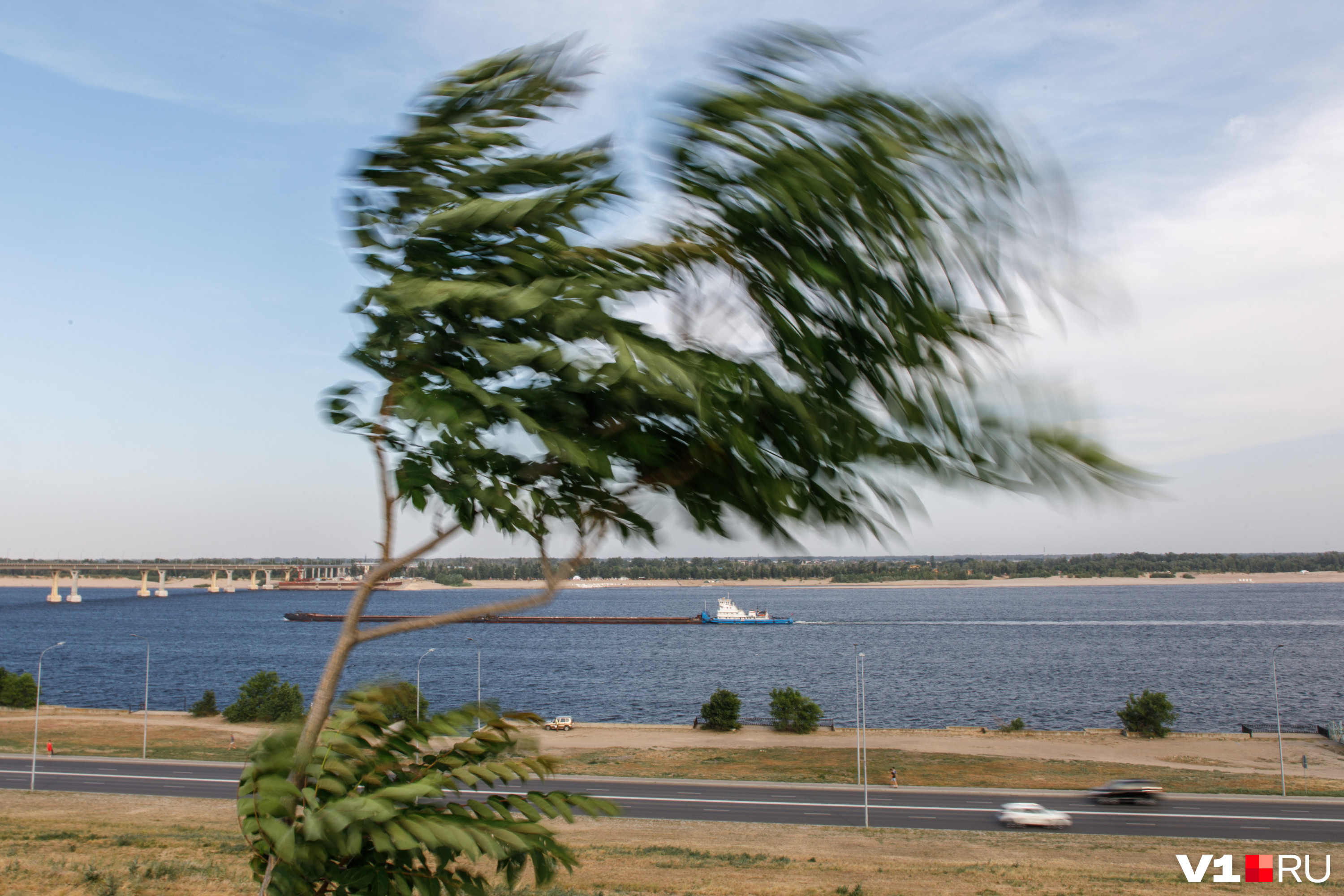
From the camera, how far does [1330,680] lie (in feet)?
298

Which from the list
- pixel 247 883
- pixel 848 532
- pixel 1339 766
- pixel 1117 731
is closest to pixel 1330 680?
pixel 1117 731

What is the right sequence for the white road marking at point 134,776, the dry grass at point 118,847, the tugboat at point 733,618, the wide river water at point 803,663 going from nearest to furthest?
the dry grass at point 118,847 < the white road marking at point 134,776 < the wide river water at point 803,663 < the tugboat at point 733,618

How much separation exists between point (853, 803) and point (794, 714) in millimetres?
24595

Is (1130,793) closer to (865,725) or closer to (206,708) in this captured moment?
(865,725)

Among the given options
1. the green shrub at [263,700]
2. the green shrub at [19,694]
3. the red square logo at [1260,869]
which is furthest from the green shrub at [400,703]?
the green shrub at [19,694]

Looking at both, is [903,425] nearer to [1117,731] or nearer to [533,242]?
[533,242]

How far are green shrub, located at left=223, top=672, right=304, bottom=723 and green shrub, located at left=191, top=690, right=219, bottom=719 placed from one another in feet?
9.44

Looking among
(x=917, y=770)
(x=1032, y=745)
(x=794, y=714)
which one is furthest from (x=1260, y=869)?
(x=794, y=714)

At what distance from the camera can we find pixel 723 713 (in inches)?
2438

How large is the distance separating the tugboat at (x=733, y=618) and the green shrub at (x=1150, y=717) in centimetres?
10324

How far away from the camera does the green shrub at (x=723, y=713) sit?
61656 millimetres

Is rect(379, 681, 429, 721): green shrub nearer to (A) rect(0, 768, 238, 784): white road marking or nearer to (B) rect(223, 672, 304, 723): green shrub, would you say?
(A) rect(0, 768, 238, 784): white road marking

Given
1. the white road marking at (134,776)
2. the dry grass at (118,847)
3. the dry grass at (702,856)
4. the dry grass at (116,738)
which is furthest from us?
the dry grass at (116,738)

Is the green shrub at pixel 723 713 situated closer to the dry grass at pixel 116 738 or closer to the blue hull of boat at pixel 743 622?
the dry grass at pixel 116 738
